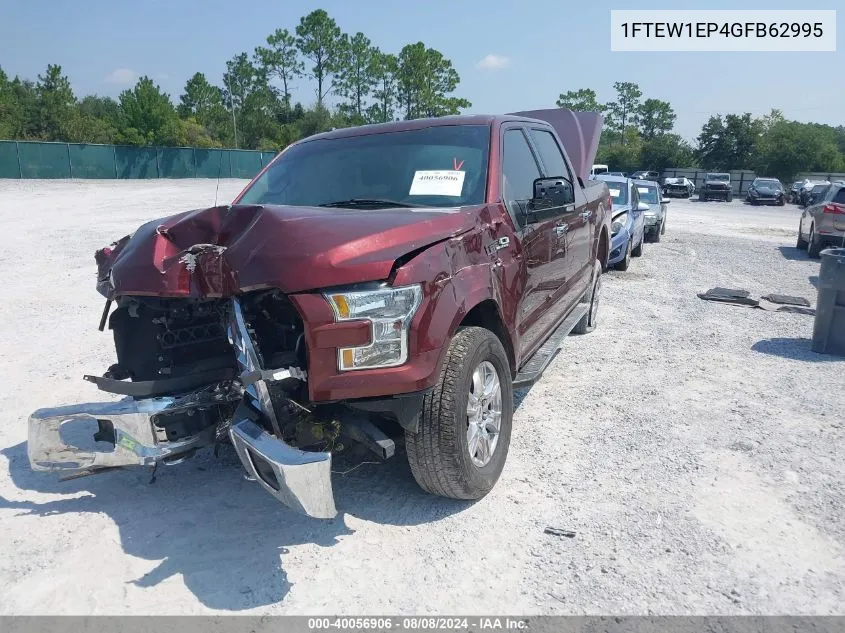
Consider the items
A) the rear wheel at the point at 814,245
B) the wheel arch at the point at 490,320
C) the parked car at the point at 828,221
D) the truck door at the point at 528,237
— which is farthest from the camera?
the rear wheel at the point at 814,245

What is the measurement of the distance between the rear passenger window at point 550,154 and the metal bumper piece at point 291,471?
10.3 feet

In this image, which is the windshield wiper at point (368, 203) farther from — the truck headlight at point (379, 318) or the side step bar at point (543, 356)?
the side step bar at point (543, 356)

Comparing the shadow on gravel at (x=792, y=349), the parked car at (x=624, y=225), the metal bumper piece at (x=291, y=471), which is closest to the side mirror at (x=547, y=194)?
the metal bumper piece at (x=291, y=471)

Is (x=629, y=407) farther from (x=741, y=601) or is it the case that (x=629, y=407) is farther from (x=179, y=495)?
(x=179, y=495)

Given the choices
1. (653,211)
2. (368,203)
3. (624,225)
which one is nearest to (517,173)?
(368,203)

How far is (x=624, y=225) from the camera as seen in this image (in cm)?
1165

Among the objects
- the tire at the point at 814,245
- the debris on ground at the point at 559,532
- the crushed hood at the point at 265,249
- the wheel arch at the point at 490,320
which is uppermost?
the crushed hood at the point at 265,249

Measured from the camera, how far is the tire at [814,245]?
45.6 feet

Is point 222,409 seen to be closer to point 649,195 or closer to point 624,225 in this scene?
point 624,225

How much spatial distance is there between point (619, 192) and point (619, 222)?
4.51 feet

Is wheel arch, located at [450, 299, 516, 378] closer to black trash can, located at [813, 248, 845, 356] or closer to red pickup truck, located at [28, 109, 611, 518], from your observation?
red pickup truck, located at [28, 109, 611, 518]

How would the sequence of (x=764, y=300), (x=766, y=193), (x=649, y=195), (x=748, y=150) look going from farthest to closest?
(x=748, y=150)
(x=766, y=193)
(x=649, y=195)
(x=764, y=300)

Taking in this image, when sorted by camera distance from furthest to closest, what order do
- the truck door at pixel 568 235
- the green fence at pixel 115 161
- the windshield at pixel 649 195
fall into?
the green fence at pixel 115 161 < the windshield at pixel 649 195 < the truck door at pixel 568 235

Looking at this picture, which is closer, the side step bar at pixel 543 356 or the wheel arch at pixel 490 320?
the wheel arch at pixel 490 320
